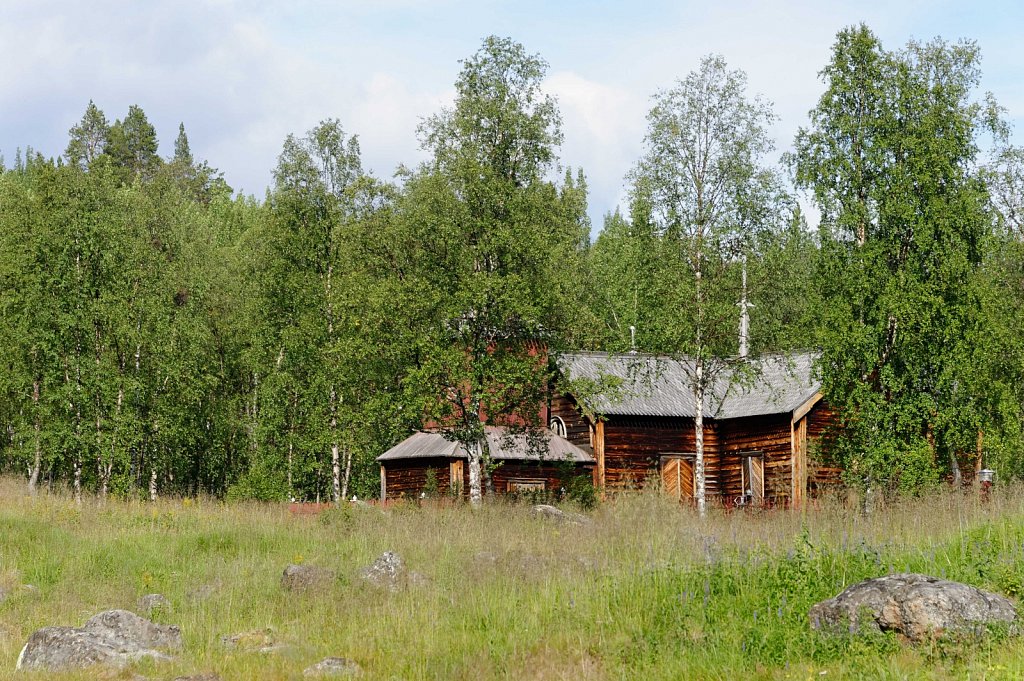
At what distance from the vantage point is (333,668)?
11.0m

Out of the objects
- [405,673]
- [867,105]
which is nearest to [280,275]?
[867,105]

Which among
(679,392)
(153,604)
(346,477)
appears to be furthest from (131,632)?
(679,392)

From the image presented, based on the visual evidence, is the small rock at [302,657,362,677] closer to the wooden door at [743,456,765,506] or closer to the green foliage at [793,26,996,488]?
the green foliage at [793,26,996,488]

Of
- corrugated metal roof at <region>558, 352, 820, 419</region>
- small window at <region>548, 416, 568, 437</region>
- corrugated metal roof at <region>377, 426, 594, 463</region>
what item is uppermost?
corrugated metal roof at <region>558, 352, 820, 419</region>

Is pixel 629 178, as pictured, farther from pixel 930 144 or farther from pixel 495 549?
pixel 495 549

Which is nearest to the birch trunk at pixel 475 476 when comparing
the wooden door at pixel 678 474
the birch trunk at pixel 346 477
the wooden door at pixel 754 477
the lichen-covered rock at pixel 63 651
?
the birch trunk at pixel 346 477

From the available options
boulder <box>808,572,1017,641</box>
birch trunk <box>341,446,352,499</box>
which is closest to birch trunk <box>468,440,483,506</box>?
birch trunk <box>341,446,352,499</box>

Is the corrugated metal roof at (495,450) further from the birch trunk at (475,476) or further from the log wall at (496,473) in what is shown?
the birch trunk at (475,476)

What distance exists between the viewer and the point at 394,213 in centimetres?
3831

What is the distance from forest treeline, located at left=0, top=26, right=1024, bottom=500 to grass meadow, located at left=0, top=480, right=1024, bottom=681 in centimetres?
895

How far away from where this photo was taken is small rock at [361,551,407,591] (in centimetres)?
1538

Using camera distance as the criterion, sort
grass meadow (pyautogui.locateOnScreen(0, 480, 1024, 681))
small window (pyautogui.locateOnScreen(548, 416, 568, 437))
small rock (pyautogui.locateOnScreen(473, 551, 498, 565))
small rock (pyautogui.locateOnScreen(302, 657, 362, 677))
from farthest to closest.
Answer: small window (pyautogui.locateOnScreen(548, 416, 568, 437)) < small rock (pyautogui.locateOnScreen(473, 551, 498, 565)) < small rock (pyautogui.locateOnScreen(302, 657, 362, 677)) < grass meadow (pyautogui.locateOnScreen(0, 480, 1024, 681))

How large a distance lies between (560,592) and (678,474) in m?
24.9

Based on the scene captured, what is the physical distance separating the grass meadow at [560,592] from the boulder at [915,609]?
7.0 inches
